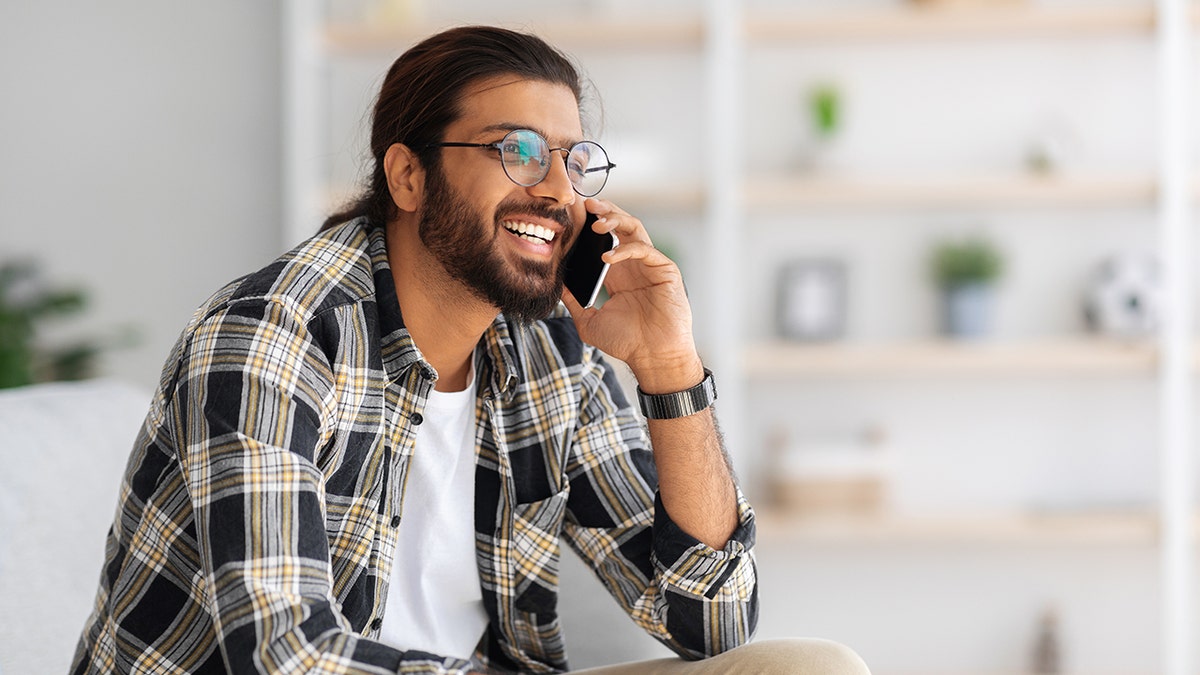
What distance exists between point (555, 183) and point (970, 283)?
204cm

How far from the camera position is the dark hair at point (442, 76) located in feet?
4.88

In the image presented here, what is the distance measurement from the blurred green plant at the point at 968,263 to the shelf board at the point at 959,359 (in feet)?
0.57

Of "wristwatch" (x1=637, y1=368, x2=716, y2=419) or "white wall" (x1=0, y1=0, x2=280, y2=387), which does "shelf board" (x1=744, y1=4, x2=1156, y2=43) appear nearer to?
"white wall" (x1=0, y1=0, x2=280, y2=387)

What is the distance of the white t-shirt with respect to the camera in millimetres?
1462

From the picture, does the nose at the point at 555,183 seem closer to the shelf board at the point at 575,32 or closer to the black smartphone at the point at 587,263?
the black smartphone at the point at 587,263

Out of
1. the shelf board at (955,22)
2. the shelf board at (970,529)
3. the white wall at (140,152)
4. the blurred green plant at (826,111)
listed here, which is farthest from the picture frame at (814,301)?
the white wall at (140,152)

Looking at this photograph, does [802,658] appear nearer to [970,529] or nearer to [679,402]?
[679,402]

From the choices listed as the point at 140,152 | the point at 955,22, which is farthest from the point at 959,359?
the point at 140,152

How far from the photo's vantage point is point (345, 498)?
1.33m

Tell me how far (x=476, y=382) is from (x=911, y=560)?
2256 mm

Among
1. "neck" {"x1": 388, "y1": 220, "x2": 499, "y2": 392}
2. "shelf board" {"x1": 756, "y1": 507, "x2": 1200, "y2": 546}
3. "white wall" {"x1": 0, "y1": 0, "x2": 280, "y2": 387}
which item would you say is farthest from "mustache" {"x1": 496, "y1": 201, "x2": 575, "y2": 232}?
"white wall" {"x1": 0, "y1": 0, "x2": 280, "y2": 387}

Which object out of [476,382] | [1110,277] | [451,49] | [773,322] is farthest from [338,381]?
[1110,277]

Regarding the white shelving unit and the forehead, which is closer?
the forehead

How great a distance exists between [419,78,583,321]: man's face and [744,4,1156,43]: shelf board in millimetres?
1875
